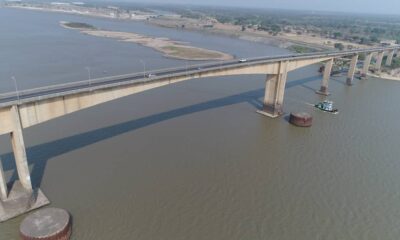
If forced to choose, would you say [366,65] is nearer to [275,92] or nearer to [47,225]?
[275,92]

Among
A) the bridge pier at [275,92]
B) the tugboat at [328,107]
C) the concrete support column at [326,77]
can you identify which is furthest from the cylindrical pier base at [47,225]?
the concrete support column at [326,77]

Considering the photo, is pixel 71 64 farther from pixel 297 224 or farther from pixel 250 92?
pixel 297 224

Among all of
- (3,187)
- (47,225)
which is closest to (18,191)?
(3,187)

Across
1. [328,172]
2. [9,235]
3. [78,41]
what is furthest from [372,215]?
[78,41]

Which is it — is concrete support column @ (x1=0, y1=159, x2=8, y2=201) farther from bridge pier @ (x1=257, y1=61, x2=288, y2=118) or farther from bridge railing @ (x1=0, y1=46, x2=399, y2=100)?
bridge pier @ (x1=257, y1=61, x2=288, y2=118)

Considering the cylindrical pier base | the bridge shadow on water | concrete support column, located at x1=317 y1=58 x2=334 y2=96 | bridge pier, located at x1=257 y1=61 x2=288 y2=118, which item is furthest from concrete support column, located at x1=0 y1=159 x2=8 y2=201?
concrete support column, located at x1=317 y1=58 x2=334 y2=96

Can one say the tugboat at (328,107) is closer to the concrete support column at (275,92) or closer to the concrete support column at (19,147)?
the concrete support column at (275,92)

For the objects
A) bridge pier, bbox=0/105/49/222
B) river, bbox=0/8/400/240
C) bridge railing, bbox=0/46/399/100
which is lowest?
river, bbox=0/8/400/240
